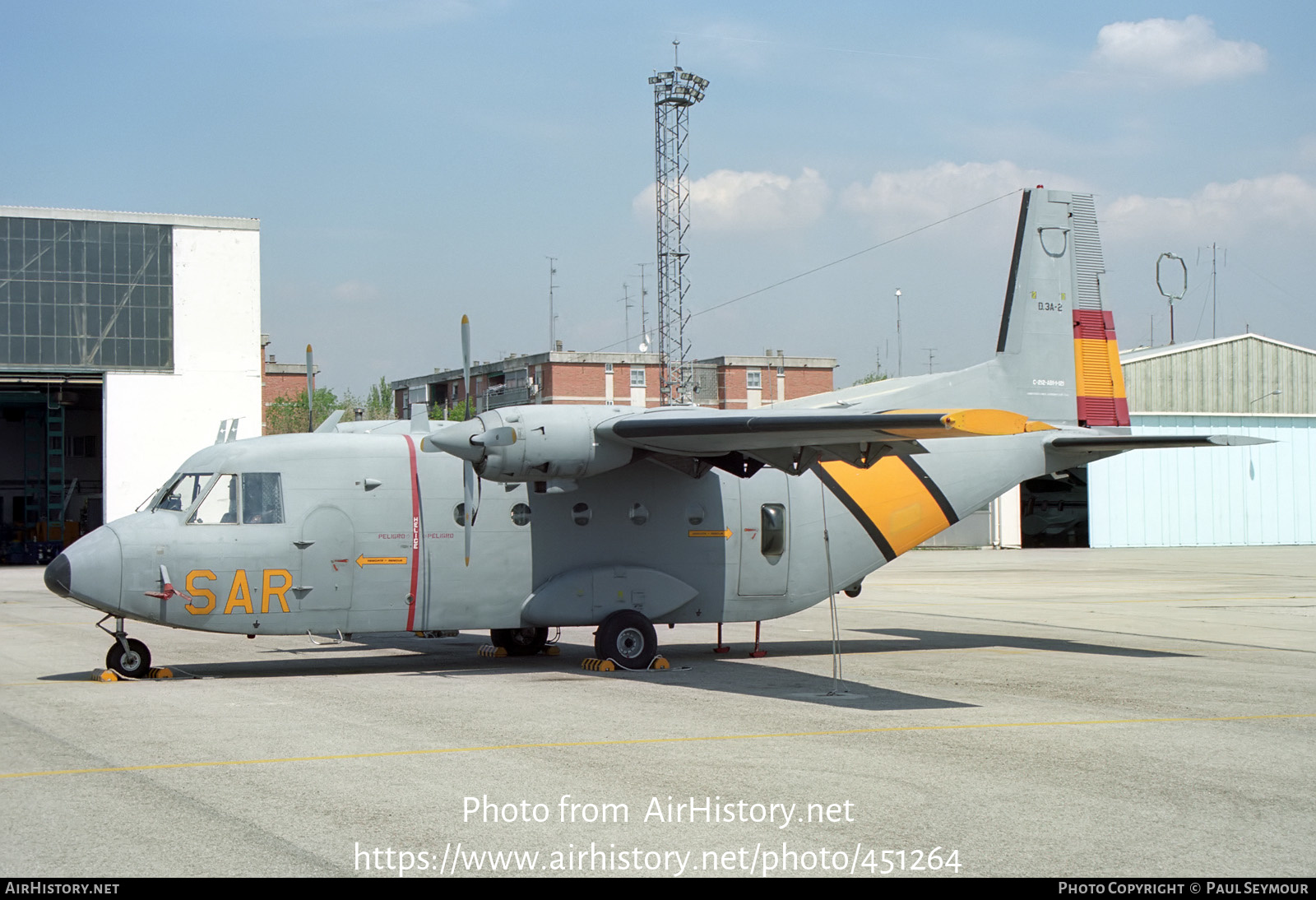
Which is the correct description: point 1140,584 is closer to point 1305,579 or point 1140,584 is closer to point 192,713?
point 1305,579

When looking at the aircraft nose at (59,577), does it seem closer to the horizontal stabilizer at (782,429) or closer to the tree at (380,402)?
the horizontal stabilizer at (782,429)

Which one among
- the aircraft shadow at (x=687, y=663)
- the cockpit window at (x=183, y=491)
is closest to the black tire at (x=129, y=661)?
the aircraft shadow at (x=687, y=663)

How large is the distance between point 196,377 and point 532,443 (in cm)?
3590

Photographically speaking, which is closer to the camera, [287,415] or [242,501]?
[242,501]

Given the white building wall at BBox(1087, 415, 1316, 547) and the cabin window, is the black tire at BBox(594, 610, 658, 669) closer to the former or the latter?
the cabin window

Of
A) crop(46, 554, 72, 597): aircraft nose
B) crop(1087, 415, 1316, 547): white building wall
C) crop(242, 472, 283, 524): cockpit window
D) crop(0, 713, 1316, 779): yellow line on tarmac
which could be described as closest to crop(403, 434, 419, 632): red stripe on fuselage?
crop(242, 472, 283, 524): cockpit window

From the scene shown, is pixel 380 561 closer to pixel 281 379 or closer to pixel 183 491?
pixel 183 491

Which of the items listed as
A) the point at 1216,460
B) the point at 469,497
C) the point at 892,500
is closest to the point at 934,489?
the point at 892,500

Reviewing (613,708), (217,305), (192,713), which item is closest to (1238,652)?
(613,708)

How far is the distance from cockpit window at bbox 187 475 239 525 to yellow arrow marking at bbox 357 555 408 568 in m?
1.56

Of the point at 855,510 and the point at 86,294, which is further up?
the point at 86,294

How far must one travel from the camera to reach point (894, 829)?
24.1ft

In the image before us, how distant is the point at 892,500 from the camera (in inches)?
696

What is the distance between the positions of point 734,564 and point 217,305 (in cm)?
3566
